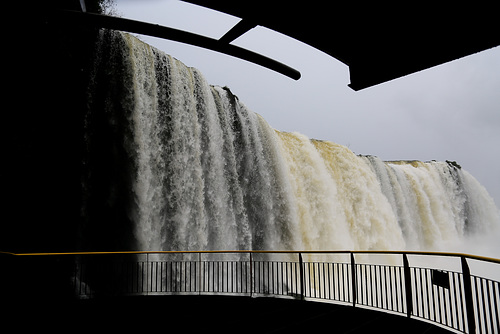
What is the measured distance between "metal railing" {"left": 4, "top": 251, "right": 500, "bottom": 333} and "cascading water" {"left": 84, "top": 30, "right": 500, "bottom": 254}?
27.0 inches

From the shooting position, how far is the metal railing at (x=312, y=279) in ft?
14.2

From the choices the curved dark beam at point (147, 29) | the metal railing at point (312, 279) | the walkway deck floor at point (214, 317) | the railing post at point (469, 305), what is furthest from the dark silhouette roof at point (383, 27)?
the walkway deck floor at point (214, 317)

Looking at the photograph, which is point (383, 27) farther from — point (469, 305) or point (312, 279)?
point (312, 279)

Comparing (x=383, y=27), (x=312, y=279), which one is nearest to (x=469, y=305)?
(x=383, y=27)

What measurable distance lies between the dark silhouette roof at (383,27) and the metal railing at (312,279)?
241cm

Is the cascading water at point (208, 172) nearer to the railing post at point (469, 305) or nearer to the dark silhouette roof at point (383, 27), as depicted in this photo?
the railing post at point (469, 305)

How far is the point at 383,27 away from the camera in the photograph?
1611 millimetres

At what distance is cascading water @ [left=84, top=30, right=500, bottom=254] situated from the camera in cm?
1132

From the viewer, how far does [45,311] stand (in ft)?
19.0

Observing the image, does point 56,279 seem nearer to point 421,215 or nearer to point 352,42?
point 352,42

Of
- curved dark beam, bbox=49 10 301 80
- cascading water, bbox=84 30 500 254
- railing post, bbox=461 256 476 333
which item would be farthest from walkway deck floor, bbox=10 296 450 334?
cascading water, bbox=84 30 500 254

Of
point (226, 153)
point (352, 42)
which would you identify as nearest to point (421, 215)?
point (226, 153)

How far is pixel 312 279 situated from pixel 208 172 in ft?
19.6

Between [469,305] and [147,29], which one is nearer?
[147,29]
